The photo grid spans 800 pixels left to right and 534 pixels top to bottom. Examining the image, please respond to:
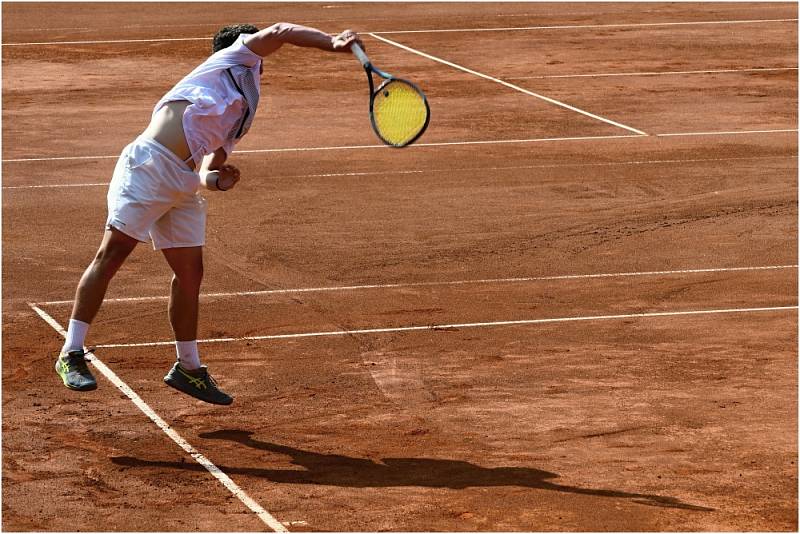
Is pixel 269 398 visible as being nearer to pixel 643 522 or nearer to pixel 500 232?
pixel 643 522

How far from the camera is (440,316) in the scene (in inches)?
425

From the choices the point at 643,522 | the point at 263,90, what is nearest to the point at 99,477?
the point at 643,522

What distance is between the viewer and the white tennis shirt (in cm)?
801

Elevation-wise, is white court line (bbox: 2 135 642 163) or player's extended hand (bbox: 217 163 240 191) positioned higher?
player's extended hand (bbox: 217 163 240 191)

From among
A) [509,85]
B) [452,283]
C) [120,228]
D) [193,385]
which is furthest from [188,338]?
[509,85]

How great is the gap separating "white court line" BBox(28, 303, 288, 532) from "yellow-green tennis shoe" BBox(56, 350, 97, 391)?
1.98ft

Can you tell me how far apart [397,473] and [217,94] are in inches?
88.6

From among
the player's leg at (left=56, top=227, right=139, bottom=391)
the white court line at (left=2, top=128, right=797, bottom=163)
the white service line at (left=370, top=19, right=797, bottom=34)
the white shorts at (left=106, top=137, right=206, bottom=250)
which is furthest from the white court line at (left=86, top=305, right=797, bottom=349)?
the white service line at (left=370, top=19, right=797, bottom=34)

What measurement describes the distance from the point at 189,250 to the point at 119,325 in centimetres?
255

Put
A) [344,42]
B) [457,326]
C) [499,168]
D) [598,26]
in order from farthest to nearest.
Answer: [598,26], [499,168], [457,326], [344,42]

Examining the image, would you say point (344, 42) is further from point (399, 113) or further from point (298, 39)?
point (399, 113)

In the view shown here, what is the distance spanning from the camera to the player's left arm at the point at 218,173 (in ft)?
27.2

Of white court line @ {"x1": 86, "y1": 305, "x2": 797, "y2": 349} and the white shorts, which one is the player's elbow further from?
white court line @ {"x1": 86, "y1": 305, "x2": 797, "y2": 349}

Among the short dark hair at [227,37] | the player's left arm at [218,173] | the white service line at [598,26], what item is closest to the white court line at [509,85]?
the white service line at [598,26]
